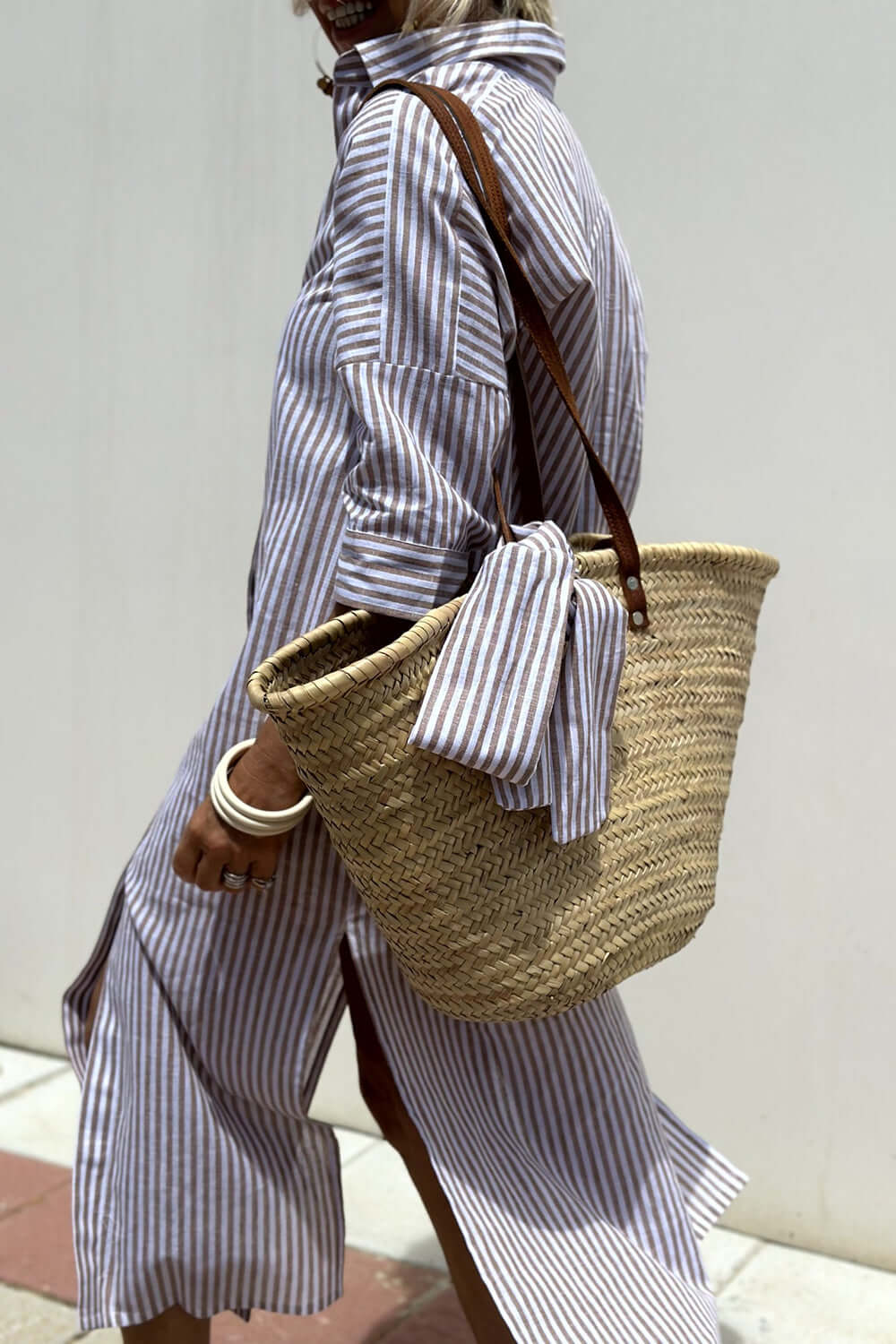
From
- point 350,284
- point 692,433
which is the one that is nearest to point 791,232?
point 692,433

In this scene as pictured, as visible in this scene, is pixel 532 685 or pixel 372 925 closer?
pixel 532 685

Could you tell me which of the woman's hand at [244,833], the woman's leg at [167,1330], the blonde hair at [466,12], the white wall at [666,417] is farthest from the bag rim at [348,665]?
the white wall at [666,417]

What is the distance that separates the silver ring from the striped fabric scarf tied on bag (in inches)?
11.7

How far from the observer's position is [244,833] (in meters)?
1.25

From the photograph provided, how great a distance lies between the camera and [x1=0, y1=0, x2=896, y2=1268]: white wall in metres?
2.10

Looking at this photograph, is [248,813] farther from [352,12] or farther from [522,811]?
[352,12]

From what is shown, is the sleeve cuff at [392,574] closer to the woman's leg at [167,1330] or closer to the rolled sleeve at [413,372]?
the rolled sleeve at [413,372]

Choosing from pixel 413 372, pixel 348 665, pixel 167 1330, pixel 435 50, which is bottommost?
pixel 167 1330

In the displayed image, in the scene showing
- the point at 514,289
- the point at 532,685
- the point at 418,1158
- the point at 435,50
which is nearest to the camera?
the point at 532,685

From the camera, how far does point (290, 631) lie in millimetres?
1308

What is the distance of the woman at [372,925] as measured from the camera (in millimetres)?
1143

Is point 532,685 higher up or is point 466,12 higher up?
point 466,12

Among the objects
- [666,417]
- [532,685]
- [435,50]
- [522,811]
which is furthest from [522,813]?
[666,417]

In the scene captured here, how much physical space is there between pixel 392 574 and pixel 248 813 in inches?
10.4
